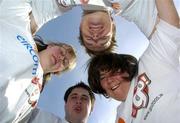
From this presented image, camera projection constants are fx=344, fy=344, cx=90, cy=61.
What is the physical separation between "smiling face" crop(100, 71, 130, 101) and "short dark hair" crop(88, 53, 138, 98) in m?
0.03

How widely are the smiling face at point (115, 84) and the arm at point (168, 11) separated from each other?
48 centimetres

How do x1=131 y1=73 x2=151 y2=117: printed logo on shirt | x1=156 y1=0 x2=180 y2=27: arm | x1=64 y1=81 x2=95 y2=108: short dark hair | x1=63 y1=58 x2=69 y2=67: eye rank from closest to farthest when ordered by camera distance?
x1=156 y1=0 x2=180 y2=27: arm < x1=131 y1=73 x2=151 y2=117: printed logo on shirt < x1=63 y1=58 x2=69 y2=67: eye < x1=64 y1=81 x2=95 y2=108: short dark hair

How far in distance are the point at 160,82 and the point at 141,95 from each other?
0.11 meters

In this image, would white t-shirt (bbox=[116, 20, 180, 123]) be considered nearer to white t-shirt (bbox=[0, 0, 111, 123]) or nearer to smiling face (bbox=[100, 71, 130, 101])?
smiling face (bbox=[100, 71, 130, 101])

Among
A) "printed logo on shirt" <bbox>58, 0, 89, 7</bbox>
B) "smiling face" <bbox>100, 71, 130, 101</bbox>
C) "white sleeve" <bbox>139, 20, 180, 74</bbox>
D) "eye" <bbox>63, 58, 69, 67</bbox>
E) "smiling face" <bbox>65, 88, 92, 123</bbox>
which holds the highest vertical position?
"printed logo on shirt" <bbox>58, 0, 89, 7</bbox>

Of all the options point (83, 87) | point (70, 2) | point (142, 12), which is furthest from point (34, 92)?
point (83, 87)

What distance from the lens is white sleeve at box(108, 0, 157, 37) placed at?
1.87 m

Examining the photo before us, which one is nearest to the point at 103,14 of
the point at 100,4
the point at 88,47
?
the point at 100,4

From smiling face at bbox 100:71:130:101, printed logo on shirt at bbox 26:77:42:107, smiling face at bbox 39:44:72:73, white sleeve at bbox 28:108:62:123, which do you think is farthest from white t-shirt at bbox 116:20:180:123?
white sleeve at bbox 28:108:62:123

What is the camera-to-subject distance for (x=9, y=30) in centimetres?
153

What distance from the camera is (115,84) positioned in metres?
1.87

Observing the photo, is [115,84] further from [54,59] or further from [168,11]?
[168,11]

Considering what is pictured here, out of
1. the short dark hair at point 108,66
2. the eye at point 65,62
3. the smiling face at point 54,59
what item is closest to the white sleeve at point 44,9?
the smiling face at point 54,59

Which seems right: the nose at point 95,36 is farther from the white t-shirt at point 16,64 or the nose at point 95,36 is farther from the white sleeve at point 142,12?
the white t-shirt at point 16,64
